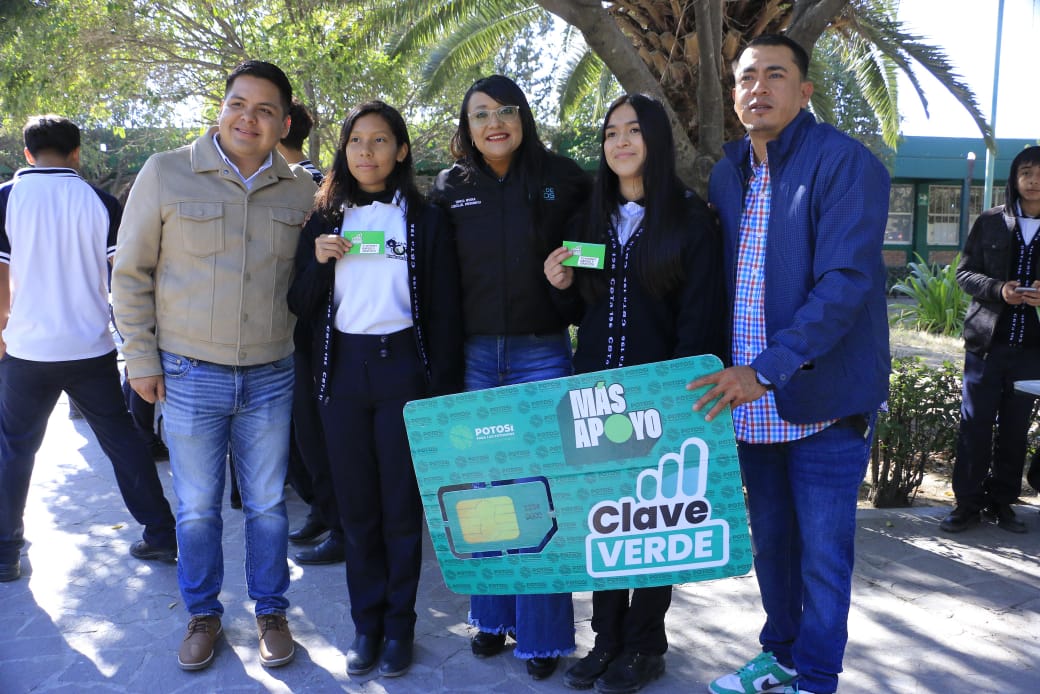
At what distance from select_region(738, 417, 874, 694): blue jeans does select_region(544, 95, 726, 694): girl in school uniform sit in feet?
1.57

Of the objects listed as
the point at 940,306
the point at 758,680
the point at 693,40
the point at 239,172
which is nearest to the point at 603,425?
the point at 758,680

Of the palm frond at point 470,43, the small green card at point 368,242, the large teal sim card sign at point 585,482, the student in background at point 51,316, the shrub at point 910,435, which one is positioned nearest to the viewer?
the large teal sim card sign at point 585,482

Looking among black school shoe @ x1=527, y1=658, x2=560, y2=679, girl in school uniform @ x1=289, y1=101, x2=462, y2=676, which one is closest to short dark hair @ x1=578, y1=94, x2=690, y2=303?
girl in school uniform @ x1=289, y1=101, x2=462, y2=676

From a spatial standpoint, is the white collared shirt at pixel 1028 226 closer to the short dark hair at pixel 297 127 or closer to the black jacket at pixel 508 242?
the black jacket at pixel 508 242

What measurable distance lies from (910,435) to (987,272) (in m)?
1.13

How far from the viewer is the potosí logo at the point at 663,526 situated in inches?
106

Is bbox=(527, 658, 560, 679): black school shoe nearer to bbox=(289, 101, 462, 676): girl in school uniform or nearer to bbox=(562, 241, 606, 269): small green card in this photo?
bbox=(289, 101, 462, 676): girl in school uniform

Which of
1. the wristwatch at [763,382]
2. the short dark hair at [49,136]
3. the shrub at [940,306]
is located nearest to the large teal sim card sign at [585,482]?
the wristwatch at [763,382]

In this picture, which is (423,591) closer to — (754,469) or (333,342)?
(333,342)

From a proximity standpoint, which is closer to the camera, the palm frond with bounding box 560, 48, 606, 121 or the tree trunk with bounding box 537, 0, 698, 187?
the tree trunk with bounding box 537, 0, 698, 187

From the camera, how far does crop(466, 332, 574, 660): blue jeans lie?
10.6 ft

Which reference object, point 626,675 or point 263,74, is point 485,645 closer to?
point 626,675

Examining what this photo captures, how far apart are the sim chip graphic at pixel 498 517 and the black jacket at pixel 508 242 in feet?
2.12

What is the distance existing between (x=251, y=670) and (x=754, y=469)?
2.19m
